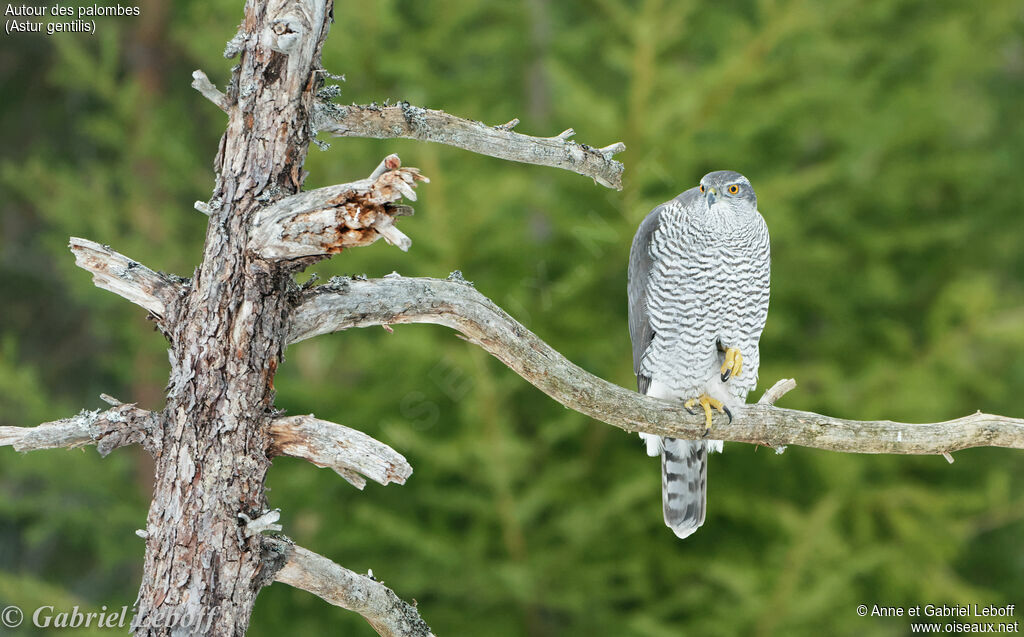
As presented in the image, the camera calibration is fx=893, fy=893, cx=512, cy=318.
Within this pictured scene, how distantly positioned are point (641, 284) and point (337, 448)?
5.88ft

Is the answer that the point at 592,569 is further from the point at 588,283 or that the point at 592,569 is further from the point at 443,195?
the point at 443,195

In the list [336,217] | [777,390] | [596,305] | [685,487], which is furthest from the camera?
[596,305]

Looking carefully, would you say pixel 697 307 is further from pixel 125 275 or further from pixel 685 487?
pixel 125 275

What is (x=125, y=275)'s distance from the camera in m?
2.19

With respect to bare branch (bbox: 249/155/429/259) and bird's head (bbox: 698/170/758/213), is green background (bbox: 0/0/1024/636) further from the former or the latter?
bare branch (bbox: 249/155/429/259)

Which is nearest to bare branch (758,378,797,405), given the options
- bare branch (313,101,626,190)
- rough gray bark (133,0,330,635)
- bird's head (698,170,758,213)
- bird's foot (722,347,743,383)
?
bird's foot (722,347,743,383)

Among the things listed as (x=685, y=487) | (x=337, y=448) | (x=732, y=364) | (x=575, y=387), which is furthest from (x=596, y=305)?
(x=337, y=448)

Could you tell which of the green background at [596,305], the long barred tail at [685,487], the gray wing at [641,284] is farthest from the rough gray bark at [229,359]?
the green background at [596,305]

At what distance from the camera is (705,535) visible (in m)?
6.86

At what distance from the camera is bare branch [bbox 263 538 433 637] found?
2.30 meters

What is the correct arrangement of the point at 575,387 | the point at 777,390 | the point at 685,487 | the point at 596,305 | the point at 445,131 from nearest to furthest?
the point at 445,131
the point at 575,387
the point at 777,390
the point at 685,487
the point at 596,305

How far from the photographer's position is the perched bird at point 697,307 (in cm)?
324

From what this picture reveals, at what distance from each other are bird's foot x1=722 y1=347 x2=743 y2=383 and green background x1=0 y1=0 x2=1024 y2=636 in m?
1.94

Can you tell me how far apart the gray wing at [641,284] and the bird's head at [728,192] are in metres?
0.37
